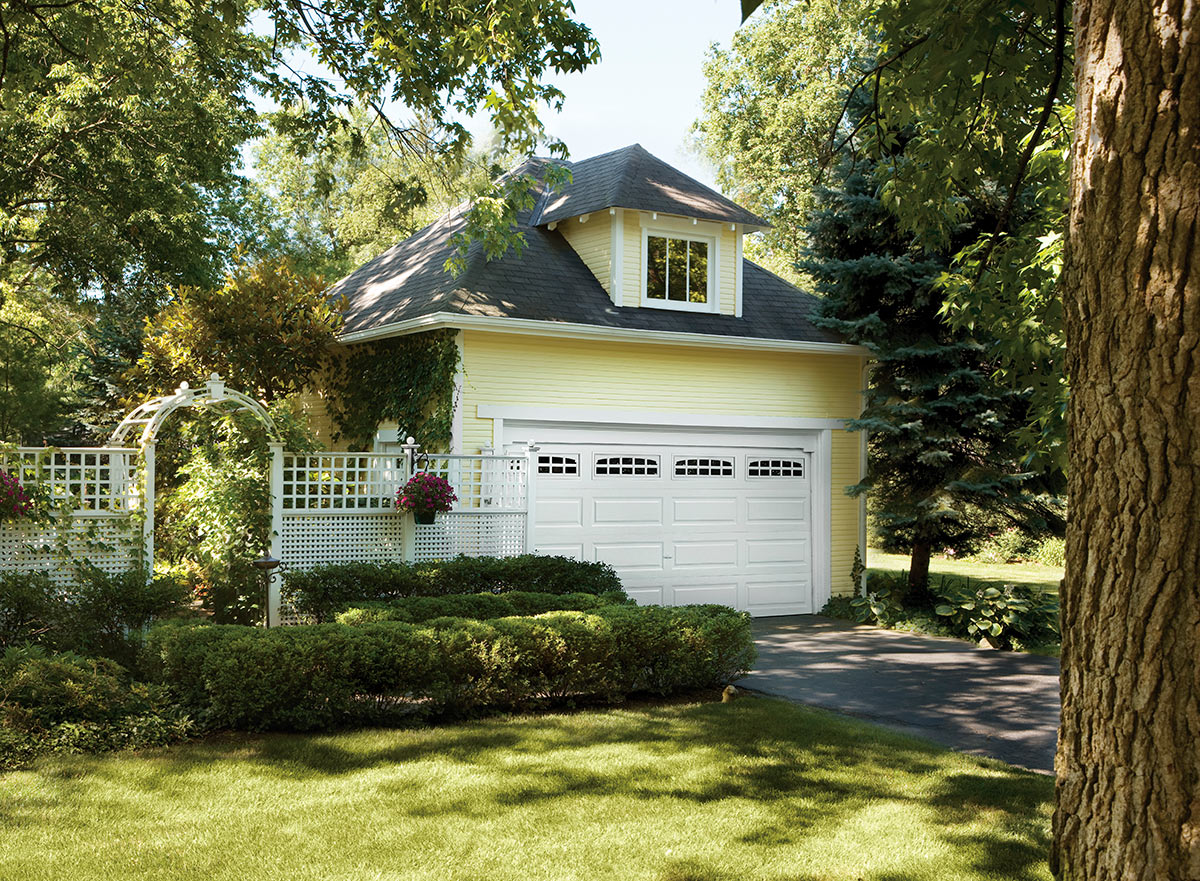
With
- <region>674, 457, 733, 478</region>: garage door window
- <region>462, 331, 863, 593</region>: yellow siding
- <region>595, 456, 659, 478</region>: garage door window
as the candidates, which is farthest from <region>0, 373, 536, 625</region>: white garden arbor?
<region>674, 457, 733, 478</region>: garage door window

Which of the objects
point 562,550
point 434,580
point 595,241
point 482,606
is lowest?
point 482,606

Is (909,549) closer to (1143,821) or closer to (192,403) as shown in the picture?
(192,403)

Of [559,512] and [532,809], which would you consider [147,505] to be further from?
[532,809]

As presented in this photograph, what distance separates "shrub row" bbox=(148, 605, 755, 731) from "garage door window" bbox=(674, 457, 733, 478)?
15.8 feet

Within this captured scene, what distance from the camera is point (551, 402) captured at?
41.5 feet

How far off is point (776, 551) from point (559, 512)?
3.39 m

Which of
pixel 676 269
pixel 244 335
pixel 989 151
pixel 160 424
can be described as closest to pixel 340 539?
pixel 160 424

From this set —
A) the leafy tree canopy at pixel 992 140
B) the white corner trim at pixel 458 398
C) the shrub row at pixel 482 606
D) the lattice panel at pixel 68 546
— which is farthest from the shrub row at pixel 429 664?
the white corner trim at pixel 458 398

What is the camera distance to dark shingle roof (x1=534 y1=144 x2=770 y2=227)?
1374 cm

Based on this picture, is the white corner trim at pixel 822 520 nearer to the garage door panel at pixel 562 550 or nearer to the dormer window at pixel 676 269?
the dormer window at pixel 676 269

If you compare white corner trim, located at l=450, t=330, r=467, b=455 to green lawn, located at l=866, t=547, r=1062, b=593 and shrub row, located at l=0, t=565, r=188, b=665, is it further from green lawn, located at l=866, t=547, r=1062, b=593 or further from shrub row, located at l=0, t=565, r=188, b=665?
green lawn, located at l=866, t=547, r=1062, b=593

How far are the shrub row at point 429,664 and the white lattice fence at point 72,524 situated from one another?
209 centimetres

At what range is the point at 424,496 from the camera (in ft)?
35.2

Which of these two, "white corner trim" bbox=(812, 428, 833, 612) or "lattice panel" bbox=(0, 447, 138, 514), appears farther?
"white corner trim" bbox=(812, 428, 833, 612)
